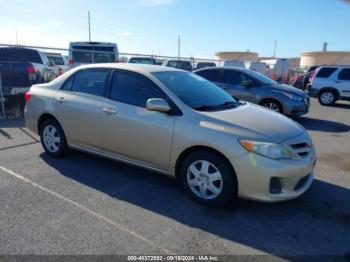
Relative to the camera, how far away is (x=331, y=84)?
1427 centimetres

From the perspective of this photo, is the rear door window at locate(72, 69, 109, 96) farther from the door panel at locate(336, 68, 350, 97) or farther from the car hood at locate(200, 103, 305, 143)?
the door panel at locate(336, 68, 350, 97)

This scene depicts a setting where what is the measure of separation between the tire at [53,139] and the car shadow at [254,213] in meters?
0.40

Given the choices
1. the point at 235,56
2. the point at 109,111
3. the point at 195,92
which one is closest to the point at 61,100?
the point at 109,111

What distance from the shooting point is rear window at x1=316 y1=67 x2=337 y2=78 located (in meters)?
14.4

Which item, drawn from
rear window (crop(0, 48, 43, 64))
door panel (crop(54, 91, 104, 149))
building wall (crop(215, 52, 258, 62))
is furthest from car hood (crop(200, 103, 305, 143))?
building wall (crop(215, 52, 258, 62))

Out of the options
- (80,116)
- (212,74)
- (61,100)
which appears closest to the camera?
(80,116)

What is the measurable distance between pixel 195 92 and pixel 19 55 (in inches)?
337

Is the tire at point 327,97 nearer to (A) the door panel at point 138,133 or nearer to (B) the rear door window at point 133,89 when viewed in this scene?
(B) the rear door window at point 133,89

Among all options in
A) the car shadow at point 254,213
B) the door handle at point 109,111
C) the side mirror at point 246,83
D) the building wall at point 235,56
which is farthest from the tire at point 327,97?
the building wall at point 235,56

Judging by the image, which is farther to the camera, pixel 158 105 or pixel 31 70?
pixel 31 70

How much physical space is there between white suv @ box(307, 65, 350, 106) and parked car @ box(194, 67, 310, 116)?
5.51 meters

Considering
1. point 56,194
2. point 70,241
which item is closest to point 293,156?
point 70,241

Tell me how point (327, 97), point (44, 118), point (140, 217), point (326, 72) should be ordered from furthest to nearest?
point (326, 72), point (327, 97), point (44, 118), point (140, 217)

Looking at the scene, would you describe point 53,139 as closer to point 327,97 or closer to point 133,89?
point 133,89
